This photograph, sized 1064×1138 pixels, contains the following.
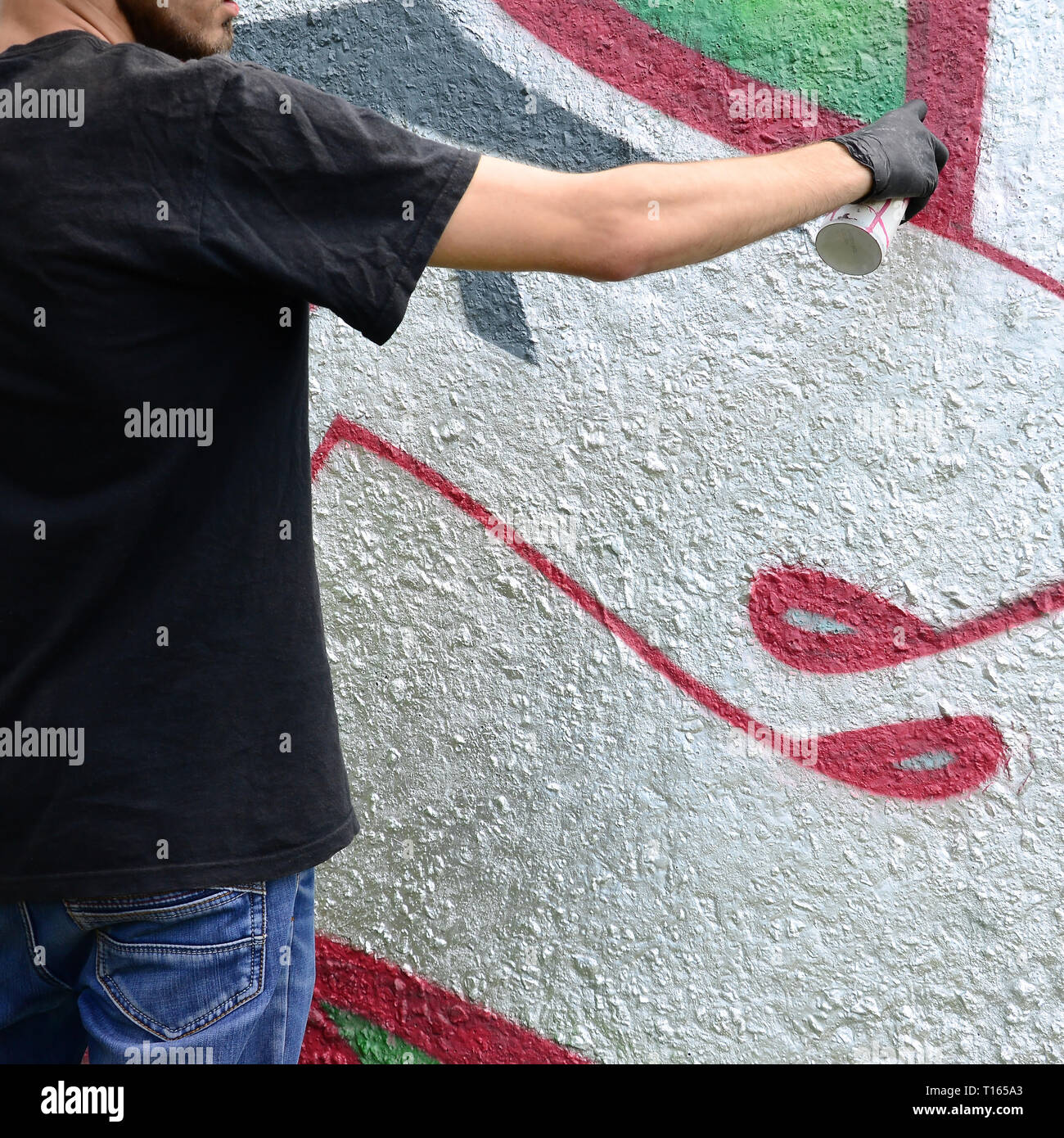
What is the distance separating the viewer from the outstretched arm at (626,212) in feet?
3.52

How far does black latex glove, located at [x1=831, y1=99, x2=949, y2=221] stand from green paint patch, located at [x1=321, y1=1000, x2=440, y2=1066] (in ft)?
4.99

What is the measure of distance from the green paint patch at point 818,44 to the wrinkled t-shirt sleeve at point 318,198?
822mm

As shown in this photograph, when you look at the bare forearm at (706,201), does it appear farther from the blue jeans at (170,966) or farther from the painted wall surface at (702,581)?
the blue jeans at (170,966)

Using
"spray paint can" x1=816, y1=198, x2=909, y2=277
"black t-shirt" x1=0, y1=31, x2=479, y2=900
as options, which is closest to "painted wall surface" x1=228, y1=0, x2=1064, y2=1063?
"spray paint can" x1=816, y1=198, x2=909, y2=277

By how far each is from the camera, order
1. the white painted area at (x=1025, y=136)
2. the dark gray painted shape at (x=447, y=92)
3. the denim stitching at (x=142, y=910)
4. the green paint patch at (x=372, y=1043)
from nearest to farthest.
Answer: the denim stitching at (x=142, y=910)
the white painted area at (x=1025, y=136)
the dark gray painted shape at (x=447, y=92)
the green paint patch at (x=372, y=1043)

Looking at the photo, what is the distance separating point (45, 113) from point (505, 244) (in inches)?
17.9

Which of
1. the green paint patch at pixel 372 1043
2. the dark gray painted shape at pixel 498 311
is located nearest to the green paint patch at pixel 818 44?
the dark gray painted shape at pixel 498 311

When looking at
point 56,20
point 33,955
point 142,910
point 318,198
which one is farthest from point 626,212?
point 33,955

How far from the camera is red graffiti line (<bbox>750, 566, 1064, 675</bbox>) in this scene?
162 centimetres

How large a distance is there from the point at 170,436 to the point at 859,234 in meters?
0.86

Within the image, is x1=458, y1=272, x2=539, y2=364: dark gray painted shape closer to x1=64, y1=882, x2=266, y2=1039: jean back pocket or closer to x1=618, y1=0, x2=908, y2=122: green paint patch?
x1=618, y1=0, x2=908, y2=122: green paint patch

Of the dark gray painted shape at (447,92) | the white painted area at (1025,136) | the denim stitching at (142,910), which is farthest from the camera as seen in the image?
the dark gray painted shape at (447,92)

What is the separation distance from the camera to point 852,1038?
168 centimetres
